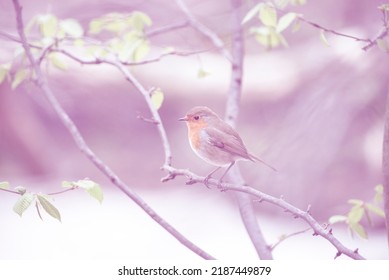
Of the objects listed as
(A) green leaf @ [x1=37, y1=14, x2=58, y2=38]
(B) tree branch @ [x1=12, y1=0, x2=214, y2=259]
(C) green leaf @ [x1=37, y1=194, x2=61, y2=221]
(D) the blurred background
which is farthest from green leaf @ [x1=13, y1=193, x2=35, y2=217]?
(A) green leaf @ [x1=37, y1=14, x2=58, y2=38]

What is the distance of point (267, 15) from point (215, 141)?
1.03 ft

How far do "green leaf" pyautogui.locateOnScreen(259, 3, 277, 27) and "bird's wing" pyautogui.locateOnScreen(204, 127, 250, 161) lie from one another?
10.5 inches

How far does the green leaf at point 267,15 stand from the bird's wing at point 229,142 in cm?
27

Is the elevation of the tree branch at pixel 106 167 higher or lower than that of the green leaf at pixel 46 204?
higher

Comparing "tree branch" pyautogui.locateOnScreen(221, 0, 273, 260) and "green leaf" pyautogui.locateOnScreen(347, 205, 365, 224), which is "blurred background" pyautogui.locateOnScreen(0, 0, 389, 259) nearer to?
"tree branch" pyautogui.locateOnScreen(221, 0, 273, 260)

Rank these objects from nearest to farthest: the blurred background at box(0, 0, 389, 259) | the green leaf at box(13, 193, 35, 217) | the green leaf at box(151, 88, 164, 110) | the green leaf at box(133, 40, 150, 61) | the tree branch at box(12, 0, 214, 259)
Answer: the green leaf at box(13, 193, 35, 217)
the tree branch at box(12, 0, 214, 259)
the green leaf at box(151, 88, 164, 110)
the green leaf at box(133, 40, 150, 61)
the blurred background at box(0, 0, 389, 259)

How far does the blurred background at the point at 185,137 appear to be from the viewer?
4.91ft

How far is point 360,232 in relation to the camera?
3.15ft

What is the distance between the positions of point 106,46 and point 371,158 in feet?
4.56

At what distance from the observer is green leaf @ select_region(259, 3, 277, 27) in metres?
0.98

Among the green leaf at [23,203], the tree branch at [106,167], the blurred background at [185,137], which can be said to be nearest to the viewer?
the green leaf at [23,203]

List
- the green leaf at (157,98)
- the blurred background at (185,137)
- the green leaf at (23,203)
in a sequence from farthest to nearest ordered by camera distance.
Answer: the blurred background at (185,137) < the green leaf at (157,98) < the green leaf at (23,203)

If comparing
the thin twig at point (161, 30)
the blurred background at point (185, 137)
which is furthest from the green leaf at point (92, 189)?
the thin twig at point (161, 30)

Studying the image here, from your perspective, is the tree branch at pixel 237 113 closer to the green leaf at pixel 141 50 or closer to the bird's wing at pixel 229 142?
the bird's wing at pixel 229 142
